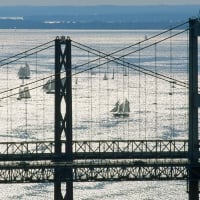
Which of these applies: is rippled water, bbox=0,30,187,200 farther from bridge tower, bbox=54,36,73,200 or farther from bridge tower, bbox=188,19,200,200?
bridge tower, bbox=188,19,200,200

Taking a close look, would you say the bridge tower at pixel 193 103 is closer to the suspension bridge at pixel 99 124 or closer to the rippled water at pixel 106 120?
the suspension bridge at pixel 99 124

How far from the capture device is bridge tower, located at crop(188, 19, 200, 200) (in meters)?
45.5

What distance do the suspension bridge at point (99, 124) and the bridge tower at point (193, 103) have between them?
0.04m

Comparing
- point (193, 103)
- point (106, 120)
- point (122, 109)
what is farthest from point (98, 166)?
point (122, 109)

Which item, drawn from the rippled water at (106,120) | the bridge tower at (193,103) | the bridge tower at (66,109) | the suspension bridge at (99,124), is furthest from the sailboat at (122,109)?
the bridge tower at (193,103)

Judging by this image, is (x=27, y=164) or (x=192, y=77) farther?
(x=27, y=164)

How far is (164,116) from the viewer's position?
326ft

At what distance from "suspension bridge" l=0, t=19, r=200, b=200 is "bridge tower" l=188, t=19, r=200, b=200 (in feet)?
0.13

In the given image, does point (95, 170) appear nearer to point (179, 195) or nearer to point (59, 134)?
point (59, 134)

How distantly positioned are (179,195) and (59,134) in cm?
838

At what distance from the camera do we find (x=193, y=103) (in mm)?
45938

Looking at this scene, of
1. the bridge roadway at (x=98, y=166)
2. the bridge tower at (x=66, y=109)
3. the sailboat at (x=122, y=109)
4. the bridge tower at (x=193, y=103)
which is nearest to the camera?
the bridge tower at (x=193, y=103)

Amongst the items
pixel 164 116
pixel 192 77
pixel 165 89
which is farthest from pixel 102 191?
pixel 165 89

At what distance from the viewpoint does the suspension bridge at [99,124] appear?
162 feet
